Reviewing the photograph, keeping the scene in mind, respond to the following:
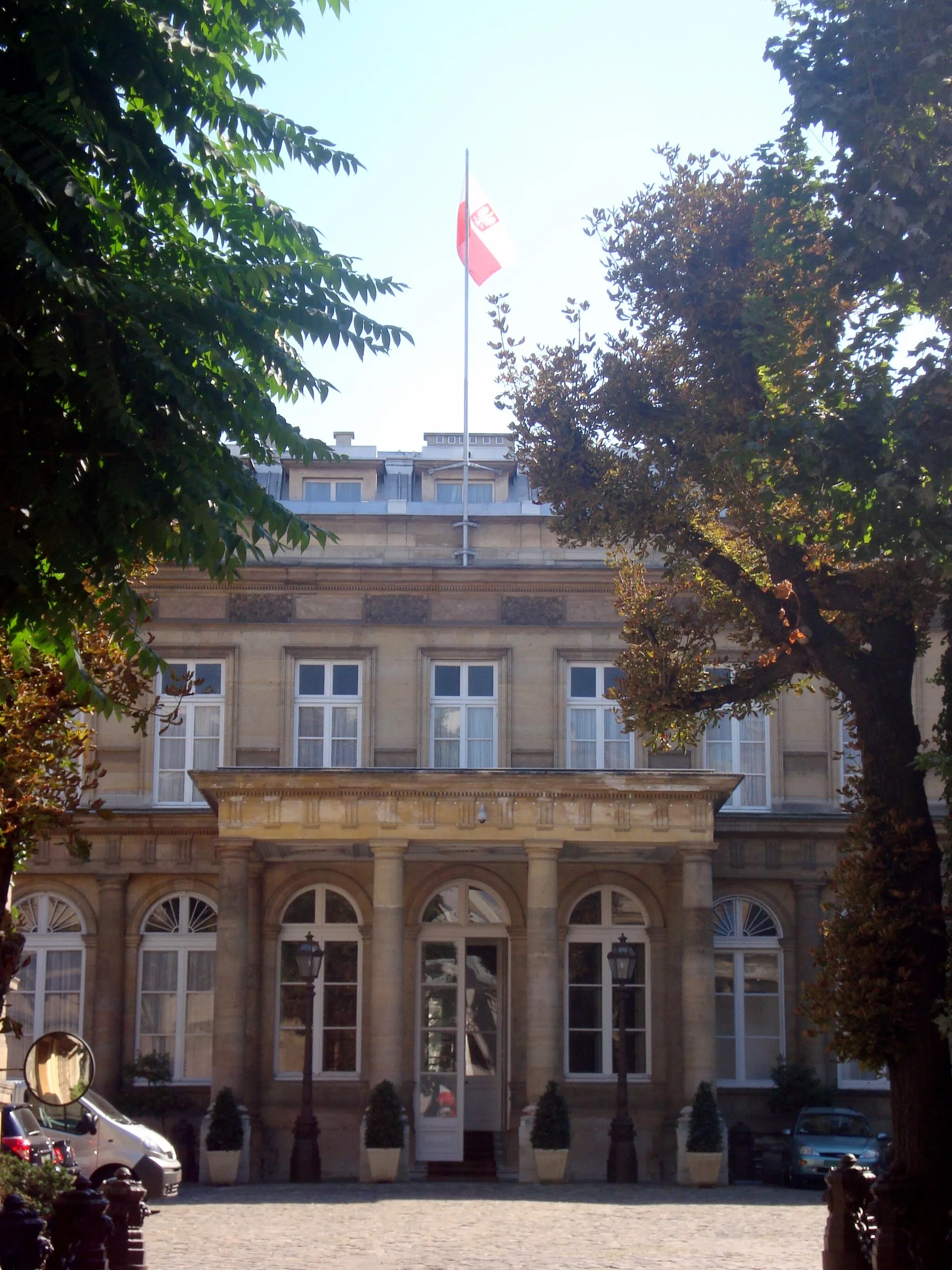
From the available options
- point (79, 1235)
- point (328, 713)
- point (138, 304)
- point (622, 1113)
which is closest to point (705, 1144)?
point (622, 1113)

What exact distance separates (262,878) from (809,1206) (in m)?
12.5

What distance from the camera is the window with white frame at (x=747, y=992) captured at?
31.2 meters

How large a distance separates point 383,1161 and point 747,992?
8.97m

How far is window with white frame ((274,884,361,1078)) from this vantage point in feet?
100

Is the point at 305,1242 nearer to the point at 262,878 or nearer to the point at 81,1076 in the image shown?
the point at 81,1076

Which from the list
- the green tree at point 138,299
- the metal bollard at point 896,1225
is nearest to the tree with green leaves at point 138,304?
the green tree at point 138,299

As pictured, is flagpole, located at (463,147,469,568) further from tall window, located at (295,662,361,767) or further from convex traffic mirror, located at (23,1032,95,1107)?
convex traffic mirror, located at (23,1032,95,1107)

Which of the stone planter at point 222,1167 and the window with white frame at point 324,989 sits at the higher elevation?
the window with white frame at point 324,989

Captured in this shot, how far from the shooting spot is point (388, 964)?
87.4 ft

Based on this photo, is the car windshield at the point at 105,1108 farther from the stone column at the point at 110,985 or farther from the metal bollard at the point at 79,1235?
the metal bollard at the point at 79,1235

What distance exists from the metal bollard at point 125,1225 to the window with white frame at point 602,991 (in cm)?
1793

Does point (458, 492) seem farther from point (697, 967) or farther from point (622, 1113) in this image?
point (622, 1113)

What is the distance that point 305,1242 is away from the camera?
17.5 meters

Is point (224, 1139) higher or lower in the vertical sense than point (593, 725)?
lower
